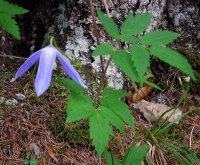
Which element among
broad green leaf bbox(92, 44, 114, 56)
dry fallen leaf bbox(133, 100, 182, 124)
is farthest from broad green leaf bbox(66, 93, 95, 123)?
dry fallen leaf bbox(133, 100, 182, 124)

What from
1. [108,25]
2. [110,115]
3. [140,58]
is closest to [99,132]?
[110,115]

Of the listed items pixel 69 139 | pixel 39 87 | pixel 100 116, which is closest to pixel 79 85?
pixel 100 116

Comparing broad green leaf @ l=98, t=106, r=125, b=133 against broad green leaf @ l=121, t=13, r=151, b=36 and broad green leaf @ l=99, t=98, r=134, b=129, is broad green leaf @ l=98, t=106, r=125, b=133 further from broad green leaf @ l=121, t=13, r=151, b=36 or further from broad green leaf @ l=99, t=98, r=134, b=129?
broad green leaf @ l=121, t=13, r=151, b=36

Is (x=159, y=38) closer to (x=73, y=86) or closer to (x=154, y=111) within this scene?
(x=73, y=86)

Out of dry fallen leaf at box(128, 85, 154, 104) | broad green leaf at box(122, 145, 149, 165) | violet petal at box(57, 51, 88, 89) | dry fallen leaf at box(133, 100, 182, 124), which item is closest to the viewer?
violet petal at box(57, 51, 88, 89)

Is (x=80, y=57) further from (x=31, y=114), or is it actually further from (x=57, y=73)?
(x=31, y=114)

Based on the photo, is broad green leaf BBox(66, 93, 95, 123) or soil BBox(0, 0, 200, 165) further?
soil BBox(0, 0, 200, 165)
